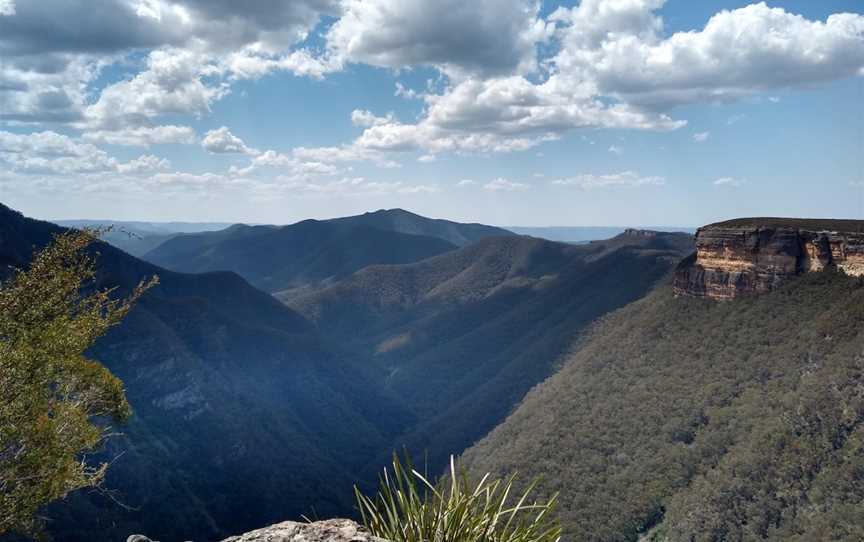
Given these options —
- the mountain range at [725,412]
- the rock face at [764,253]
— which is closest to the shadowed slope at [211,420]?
the mountain range at [725,412]

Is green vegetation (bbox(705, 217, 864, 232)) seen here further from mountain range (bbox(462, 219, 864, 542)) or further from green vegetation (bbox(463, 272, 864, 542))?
green vegetation (bbox(463, 272, 864, 542))

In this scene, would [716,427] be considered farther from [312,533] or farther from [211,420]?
[211,420]

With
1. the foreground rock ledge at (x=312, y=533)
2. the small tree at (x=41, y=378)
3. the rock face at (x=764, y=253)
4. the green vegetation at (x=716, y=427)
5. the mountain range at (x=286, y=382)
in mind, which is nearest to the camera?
the foreground rock ledge at (x=312, y=533)

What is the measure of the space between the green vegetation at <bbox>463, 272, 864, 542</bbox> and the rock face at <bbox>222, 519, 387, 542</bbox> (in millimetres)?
40170

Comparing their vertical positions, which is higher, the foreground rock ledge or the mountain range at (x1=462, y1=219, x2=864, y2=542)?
the foreground rock ledge

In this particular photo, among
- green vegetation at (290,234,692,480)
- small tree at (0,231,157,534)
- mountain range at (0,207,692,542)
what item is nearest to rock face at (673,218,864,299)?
green vegetation at (290,234,692,480)

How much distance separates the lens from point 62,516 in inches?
1929

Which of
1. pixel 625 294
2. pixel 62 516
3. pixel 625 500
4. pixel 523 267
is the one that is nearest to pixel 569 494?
pixel 625 500

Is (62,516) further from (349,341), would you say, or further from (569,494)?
(349,341)

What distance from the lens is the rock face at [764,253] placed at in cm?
5618

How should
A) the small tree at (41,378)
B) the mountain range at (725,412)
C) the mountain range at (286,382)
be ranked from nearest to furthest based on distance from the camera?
the small tree at (41,378) < the mountain range at (725,412) < the mountain range at (286,382)

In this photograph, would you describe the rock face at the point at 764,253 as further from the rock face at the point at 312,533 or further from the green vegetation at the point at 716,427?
the rock face at the point at 312,533

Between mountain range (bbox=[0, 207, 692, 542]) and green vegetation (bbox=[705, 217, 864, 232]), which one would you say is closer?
green vegetation (bbox=[705, 217, 864, 232])

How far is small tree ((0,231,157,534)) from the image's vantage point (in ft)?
37.8
